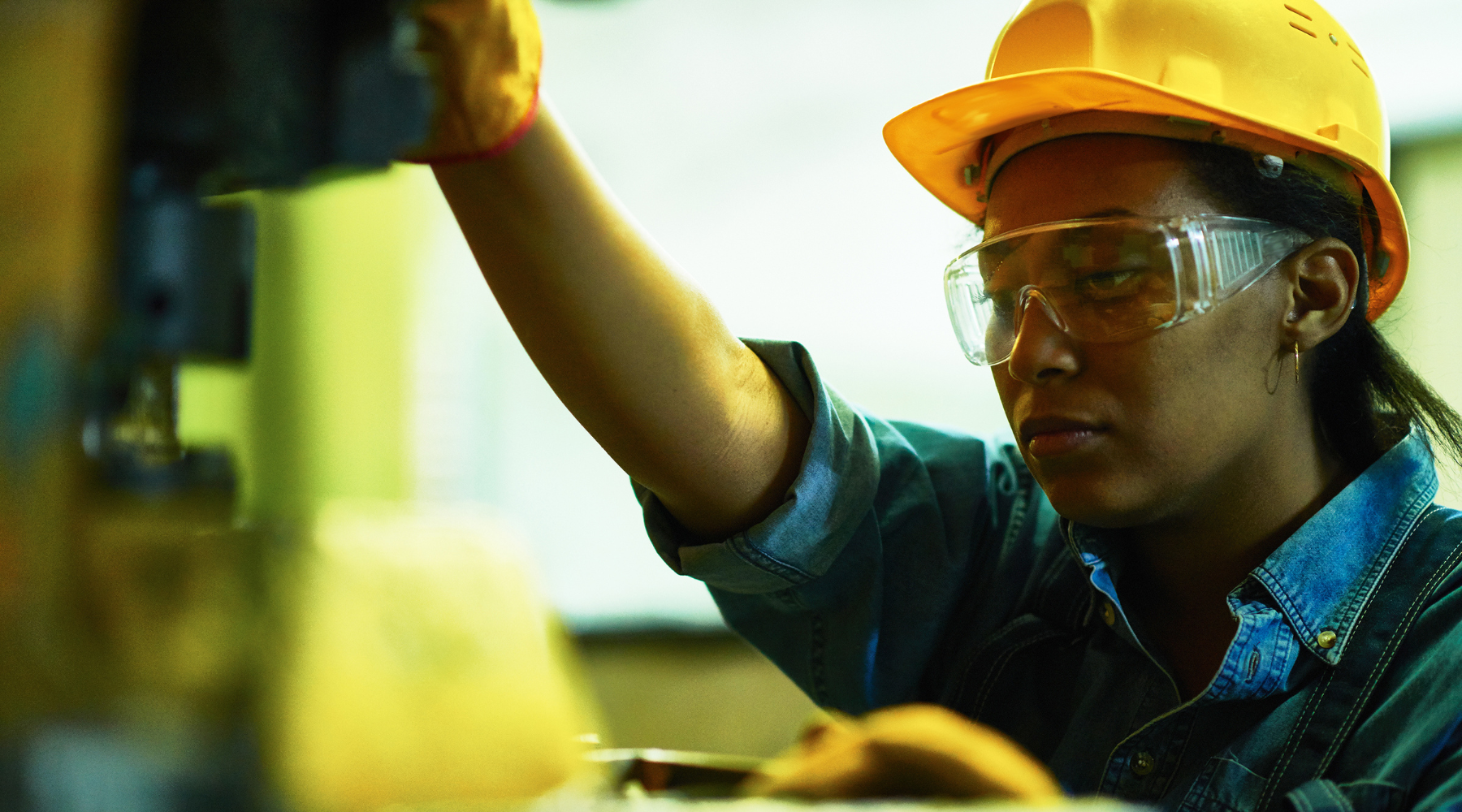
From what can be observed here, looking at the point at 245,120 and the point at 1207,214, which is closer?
the point at 245,120

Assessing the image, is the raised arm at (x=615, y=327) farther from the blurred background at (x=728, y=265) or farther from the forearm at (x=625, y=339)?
the blurred background at (x=728, y=265)

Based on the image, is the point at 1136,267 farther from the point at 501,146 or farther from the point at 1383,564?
the point at 501,146

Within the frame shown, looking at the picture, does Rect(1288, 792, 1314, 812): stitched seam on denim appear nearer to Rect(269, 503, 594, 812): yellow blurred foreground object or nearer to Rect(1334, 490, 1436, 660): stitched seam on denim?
Rect(1334, 490, 1436, 660): stitched seam on denim

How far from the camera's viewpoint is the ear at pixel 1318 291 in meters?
0.99

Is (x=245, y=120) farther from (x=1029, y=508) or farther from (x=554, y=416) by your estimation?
(x=554, y=416)

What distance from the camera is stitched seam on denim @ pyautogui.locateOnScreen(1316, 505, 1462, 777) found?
856 mm

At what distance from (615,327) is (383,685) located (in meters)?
0.54

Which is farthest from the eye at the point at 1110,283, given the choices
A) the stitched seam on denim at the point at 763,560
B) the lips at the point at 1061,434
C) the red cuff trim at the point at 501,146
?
the red cuff trim at the point at 501,146

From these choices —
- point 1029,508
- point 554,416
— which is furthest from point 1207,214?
point 554,416

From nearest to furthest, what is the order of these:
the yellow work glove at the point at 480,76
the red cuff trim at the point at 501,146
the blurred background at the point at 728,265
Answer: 1. the yellow work glove at the point at 480,76
2. the red cuff trim at the point at 501,146
3. the blurred background at the point at 728,265

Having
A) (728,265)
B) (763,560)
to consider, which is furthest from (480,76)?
(728,265)

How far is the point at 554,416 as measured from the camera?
2652 mm

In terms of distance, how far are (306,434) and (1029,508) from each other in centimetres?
98

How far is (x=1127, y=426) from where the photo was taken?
3.11 ft
